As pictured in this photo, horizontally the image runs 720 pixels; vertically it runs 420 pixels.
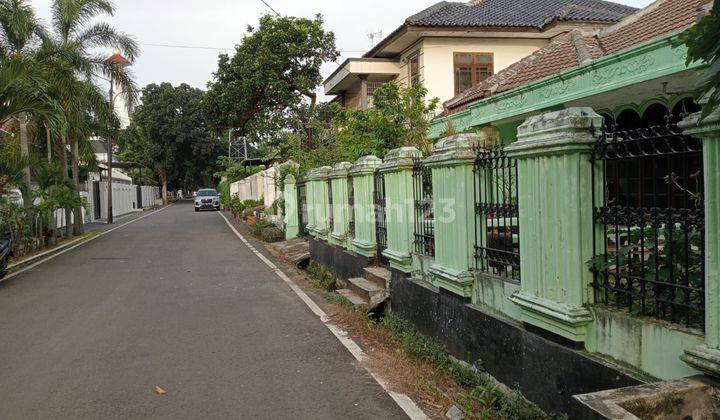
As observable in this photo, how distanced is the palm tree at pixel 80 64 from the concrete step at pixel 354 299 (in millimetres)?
13688

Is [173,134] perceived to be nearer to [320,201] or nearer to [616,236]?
[320,201]

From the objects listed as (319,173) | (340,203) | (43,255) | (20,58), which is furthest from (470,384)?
(43,255)

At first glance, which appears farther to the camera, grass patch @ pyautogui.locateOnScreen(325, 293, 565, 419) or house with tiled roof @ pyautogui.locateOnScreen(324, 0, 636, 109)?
house with tiled roof @ pyautogui.locateOnScreen(324, 0, 636, 109)

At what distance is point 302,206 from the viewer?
15.7 meters

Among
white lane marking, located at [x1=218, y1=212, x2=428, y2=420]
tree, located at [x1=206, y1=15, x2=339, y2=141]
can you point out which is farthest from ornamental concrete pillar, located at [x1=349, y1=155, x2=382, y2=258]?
tree, located at [x1=206, y1=15, x2=339, y2=141]

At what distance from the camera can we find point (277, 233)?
61.9 feet

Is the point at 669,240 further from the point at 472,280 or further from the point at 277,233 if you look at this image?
the point at 277,233

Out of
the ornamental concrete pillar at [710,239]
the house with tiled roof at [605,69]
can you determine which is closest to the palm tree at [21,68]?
the house with tiled roof at [605,69]

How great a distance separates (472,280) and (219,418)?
8.40ft

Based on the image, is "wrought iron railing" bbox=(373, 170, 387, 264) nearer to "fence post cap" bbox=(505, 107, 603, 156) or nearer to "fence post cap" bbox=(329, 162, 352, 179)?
"fence post cap" bbox=(329, 162, 352, 179)

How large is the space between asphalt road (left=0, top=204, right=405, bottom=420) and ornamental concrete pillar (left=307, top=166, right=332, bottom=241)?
157cm

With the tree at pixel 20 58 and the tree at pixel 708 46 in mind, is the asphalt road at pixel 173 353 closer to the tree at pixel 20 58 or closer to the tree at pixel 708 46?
the tree at pixel 708 46

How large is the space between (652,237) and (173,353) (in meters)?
4.77

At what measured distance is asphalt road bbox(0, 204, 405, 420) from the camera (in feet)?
15.6
